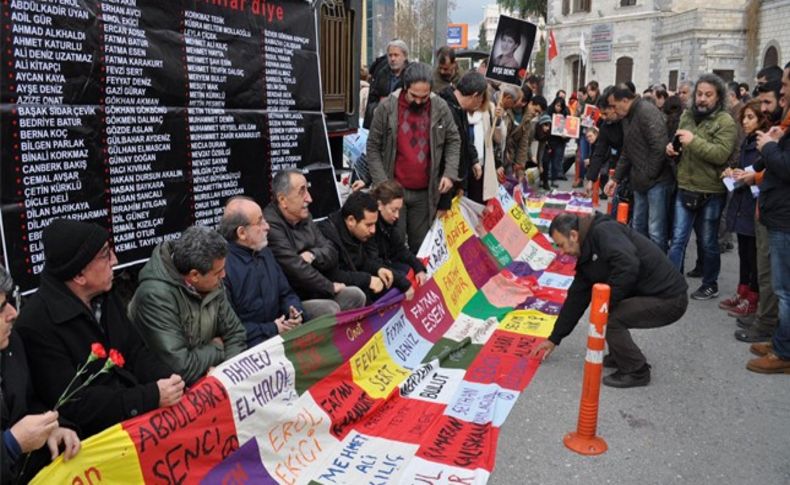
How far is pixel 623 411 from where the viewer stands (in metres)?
4.47

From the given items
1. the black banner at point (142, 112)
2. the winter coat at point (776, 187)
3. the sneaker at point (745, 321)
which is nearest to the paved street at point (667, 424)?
the sneaker at point (745, 321)

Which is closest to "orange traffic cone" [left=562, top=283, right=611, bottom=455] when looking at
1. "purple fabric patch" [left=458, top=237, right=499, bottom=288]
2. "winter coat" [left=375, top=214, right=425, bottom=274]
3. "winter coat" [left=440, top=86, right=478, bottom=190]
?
"winter coat" [left=375, top=214, right=425, bottom=274]

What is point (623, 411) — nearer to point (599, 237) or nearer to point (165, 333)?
point (599, 237)

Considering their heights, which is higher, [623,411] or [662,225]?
[662,225]

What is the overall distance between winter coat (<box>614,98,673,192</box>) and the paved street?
210cm

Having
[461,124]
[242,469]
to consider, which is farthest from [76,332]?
[461,124]

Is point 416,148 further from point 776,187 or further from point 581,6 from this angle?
point 581,6

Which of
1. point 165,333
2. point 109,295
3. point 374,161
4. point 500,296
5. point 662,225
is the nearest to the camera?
point 109,295

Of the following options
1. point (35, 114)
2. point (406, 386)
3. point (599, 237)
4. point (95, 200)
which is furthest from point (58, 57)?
point (599, 237)

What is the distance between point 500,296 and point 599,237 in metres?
2.23

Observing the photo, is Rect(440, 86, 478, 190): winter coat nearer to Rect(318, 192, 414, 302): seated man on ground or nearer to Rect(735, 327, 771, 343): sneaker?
Rect(318, 192, 414, 302): seated man on ground

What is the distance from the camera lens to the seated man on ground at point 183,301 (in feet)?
11.1

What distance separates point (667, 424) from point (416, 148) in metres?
3.24

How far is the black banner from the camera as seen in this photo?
3.40 meters
